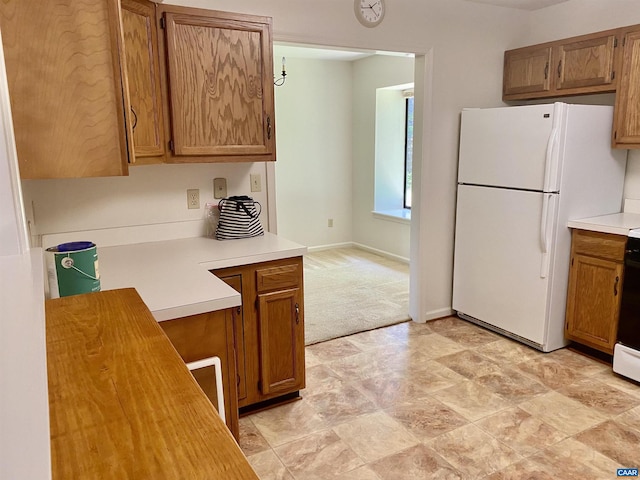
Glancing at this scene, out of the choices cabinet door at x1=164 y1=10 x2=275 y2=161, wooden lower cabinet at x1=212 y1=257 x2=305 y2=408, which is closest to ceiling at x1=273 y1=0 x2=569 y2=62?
cabinet door at x1=164 y1=10 x2=275 y2=161

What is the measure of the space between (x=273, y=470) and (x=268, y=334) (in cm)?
63

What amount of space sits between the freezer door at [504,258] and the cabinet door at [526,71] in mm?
827

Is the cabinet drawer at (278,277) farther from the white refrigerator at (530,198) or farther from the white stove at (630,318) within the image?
the white stove at (630,318)

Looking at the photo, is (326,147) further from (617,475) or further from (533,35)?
(617,475)

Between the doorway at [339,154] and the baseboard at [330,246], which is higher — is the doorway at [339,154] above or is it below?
above

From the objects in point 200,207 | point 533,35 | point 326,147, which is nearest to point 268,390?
point 200,207

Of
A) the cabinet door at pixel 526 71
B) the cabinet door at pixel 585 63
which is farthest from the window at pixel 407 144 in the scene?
the cabinet door at pixel 585 63

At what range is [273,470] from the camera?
204cm

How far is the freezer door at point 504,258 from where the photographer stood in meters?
3.02

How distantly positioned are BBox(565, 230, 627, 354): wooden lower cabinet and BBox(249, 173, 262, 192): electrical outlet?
201 centimetres

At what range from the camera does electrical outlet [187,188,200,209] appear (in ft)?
8.91

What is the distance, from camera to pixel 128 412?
731 mm

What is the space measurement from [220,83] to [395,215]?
136 inches

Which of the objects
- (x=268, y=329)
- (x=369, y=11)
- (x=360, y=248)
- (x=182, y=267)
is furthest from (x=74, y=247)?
(x=360, y=248)
